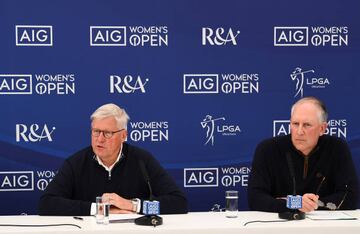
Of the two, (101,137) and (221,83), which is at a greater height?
(221,83)

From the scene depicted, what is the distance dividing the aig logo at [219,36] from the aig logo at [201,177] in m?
0.99

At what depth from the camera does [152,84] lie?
450cm

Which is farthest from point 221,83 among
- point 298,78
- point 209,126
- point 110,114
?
point 110,114

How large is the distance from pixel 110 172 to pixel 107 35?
3.85ft

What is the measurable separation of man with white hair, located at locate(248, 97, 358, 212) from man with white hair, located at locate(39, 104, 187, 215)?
0.57m

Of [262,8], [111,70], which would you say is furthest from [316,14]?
[111,70]

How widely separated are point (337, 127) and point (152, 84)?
1520 millimetres

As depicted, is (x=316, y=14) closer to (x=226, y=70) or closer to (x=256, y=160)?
(x=226, y=70)

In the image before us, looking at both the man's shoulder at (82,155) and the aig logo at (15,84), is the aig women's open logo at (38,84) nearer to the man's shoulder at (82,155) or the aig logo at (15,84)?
the aig logo at (15,84)

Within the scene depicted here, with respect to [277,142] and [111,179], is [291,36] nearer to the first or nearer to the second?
[277,142]

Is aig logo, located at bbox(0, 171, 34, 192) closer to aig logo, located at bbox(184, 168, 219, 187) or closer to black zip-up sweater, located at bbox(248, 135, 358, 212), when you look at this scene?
aig logo, located at bbox(184, 168, 219, 187)

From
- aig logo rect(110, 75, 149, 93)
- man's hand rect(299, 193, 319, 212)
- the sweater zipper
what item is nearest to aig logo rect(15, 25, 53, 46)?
aig logo rect(110, 75, 149, 93)

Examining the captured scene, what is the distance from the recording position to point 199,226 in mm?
2953

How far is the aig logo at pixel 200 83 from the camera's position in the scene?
454 centimetres
